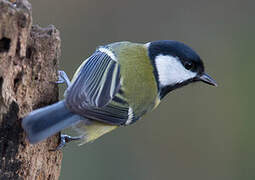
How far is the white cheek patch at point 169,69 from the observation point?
2.19 metres

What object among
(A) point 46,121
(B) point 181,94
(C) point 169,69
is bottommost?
(B) point 181,94

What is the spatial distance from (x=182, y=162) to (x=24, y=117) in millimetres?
2475

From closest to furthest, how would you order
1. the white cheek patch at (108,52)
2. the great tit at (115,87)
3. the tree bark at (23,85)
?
the tree bark at (23,85) → the great tit at (115,87) → the white cheek patch at (108,52)

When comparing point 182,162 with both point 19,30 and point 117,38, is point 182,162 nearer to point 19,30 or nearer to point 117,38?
point 117,38

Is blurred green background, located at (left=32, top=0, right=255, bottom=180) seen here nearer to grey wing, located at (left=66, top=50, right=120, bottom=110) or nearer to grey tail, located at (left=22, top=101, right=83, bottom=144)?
grey wing, located at (left=66, top=50, right=120, bottom=110)

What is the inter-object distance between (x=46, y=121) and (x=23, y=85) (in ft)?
0.61

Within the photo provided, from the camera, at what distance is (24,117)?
5.17ft

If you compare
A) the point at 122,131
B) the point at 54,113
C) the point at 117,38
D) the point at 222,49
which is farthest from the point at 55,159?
the point at 222,49

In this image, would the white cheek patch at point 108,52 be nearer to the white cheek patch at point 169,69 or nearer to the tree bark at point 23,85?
the white cheek patch at point 169,69

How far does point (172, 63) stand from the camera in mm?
2193

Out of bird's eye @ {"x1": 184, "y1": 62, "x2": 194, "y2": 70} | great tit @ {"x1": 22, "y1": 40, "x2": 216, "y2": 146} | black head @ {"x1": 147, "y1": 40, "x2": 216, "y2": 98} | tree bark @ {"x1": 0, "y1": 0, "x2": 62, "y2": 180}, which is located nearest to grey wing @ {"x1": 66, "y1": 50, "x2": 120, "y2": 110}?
great tit @ {"x1": 22, "y1": 40, "x2": 216, "y2": 146}

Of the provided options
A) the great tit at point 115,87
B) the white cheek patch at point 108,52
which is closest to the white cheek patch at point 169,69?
the great tit at point 115,87

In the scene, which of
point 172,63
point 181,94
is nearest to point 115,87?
point 172,63

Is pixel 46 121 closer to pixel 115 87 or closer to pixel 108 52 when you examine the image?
pixel 115 87
